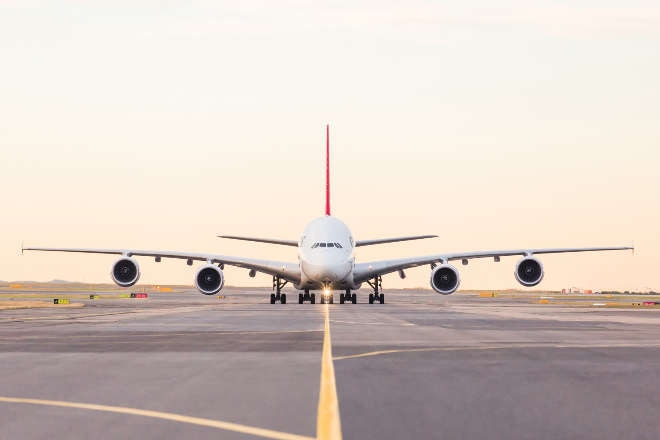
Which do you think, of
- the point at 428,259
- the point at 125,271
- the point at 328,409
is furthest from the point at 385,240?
the point at 328,409

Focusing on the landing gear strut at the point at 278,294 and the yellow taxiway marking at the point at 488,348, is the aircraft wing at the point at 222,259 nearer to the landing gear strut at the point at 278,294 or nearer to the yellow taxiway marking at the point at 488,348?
the landing gear strut at the point at 278,294

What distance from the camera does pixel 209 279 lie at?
49.6m

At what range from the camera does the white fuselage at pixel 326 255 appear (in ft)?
160

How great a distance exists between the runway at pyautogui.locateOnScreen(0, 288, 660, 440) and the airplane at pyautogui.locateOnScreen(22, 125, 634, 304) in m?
27.6

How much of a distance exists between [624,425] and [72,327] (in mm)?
19285

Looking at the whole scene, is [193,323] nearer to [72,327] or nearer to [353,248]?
[72,327]

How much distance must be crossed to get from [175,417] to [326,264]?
39730mm

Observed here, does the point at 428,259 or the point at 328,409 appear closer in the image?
the point at 328,409

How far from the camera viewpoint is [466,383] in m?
11.5

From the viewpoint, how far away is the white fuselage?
48.7 metres

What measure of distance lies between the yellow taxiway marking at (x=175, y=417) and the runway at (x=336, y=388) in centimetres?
2

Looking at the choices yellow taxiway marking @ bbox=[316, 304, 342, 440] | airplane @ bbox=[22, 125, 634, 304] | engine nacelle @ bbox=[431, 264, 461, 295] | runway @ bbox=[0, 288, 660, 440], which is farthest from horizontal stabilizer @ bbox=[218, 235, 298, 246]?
yellow taxiway marking @ bbox=[316, 304, 342, 440]

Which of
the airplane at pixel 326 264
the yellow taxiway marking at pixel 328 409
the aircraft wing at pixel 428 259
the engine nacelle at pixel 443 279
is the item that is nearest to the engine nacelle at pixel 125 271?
the airplane at pixel 326 264

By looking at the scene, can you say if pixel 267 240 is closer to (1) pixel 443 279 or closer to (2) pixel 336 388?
(1) pixel 443 279
